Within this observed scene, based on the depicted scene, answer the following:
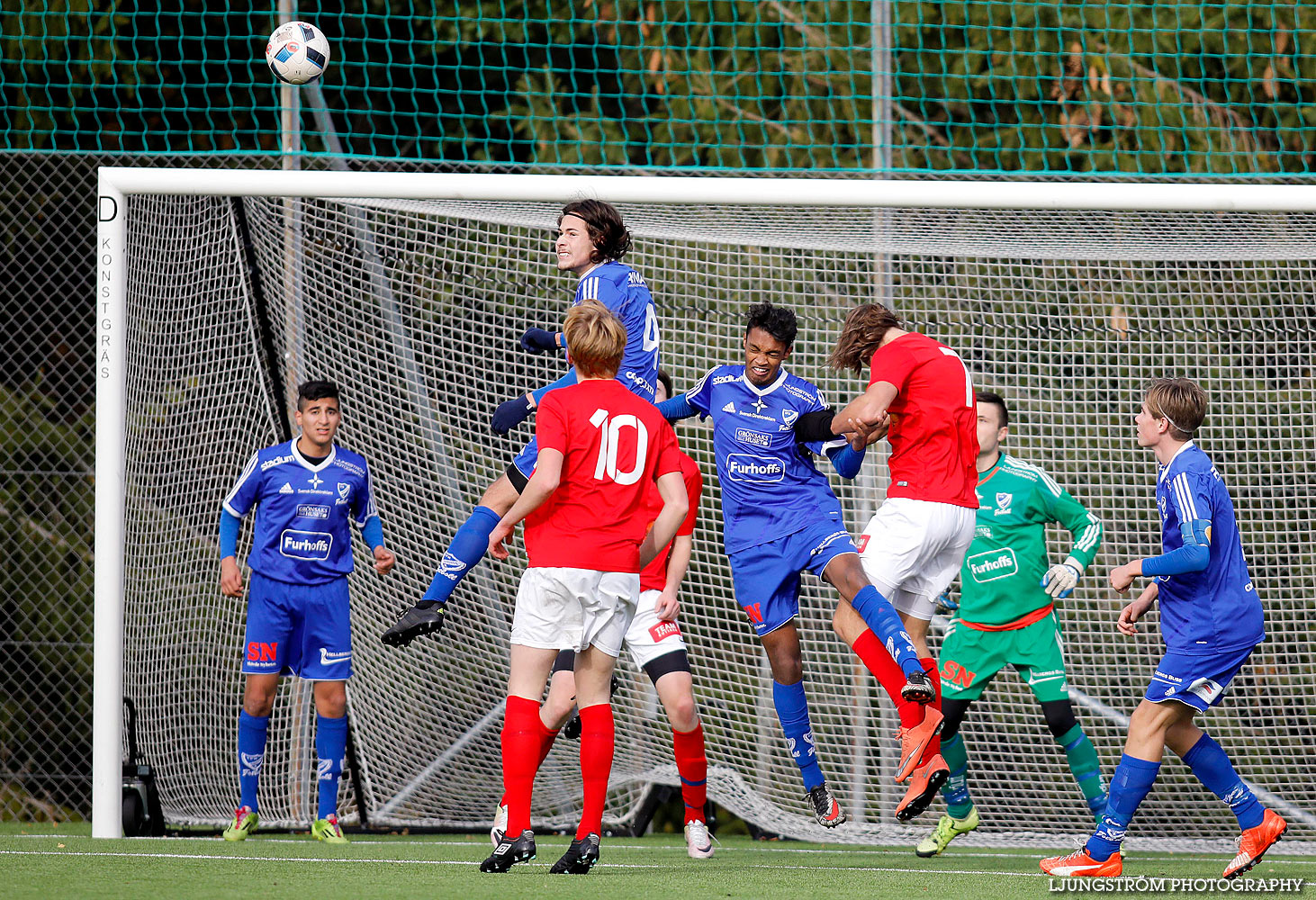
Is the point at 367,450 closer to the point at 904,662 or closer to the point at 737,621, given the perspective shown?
the point at 737,621

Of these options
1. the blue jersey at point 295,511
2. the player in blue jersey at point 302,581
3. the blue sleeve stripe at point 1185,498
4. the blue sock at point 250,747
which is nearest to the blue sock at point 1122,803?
the blue sleeve stripe at point 1185,498

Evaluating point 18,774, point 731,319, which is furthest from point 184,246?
point 18,774

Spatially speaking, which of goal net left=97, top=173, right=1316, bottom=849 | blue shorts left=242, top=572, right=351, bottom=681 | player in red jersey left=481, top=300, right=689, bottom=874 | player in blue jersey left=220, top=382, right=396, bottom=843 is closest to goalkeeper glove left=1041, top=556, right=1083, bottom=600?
goal net left=97, top=173, right=1316, bottom=849

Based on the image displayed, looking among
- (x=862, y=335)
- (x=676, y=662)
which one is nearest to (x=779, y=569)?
(x=676, y=662)

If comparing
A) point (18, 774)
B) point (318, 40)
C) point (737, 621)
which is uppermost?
point (318, 40)

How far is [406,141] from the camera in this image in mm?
10266

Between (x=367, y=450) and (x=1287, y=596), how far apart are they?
182 inches

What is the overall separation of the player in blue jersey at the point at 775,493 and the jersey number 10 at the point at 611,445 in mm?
1291

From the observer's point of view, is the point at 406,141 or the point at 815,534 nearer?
the point at 815,534

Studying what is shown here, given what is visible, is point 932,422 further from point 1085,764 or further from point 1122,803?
point 1085,764

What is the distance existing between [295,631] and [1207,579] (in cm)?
393

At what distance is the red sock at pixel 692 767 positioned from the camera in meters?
5.70

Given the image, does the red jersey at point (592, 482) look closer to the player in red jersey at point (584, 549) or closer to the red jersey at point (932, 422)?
the player in red jersey at point (584, 549)

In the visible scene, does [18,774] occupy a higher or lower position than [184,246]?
lower
